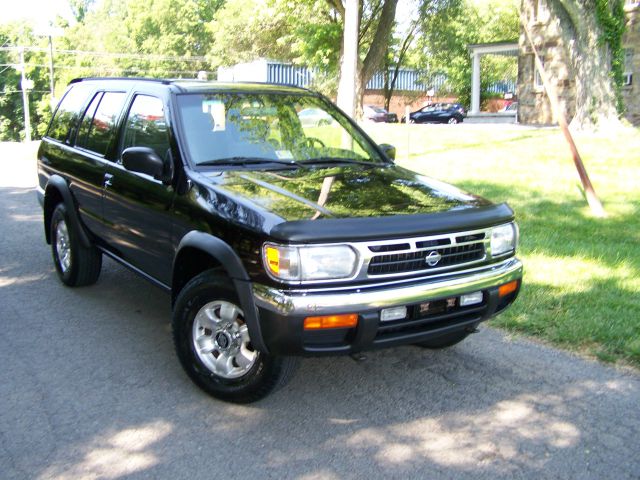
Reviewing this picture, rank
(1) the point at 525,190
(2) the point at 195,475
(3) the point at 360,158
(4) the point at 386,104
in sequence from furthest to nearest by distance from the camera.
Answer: (4) the point at 386,104
(1) the point at 525,190
(3) the point at 360,158
(2) the point at 195,475

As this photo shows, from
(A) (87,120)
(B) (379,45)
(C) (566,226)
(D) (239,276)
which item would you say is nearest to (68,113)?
(A) (87,120)

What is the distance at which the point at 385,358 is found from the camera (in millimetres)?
4961

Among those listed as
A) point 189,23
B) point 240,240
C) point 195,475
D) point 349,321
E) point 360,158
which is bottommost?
point 195,475

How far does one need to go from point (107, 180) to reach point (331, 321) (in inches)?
104

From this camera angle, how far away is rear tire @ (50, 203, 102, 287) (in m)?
6.39

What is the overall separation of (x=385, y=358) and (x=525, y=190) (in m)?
7.11

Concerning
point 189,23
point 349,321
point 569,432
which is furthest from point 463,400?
point 189,23

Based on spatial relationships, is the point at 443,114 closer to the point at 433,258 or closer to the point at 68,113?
the point at 68,113

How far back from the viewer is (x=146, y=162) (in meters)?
4.54

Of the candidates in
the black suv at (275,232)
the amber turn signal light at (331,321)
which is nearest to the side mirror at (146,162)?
the black suv at (275,232)

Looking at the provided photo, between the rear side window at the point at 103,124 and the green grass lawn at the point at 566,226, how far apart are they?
3.33 meters

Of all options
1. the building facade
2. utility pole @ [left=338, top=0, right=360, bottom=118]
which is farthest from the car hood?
the building facade

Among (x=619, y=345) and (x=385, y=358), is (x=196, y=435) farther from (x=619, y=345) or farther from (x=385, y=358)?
(x=619, y=345)

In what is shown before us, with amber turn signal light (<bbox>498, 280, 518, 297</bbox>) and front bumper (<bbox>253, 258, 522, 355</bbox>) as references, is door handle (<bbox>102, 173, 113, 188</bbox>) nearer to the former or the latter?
front bumper (<bbox>253, 258, 522, 355</bbox>)
